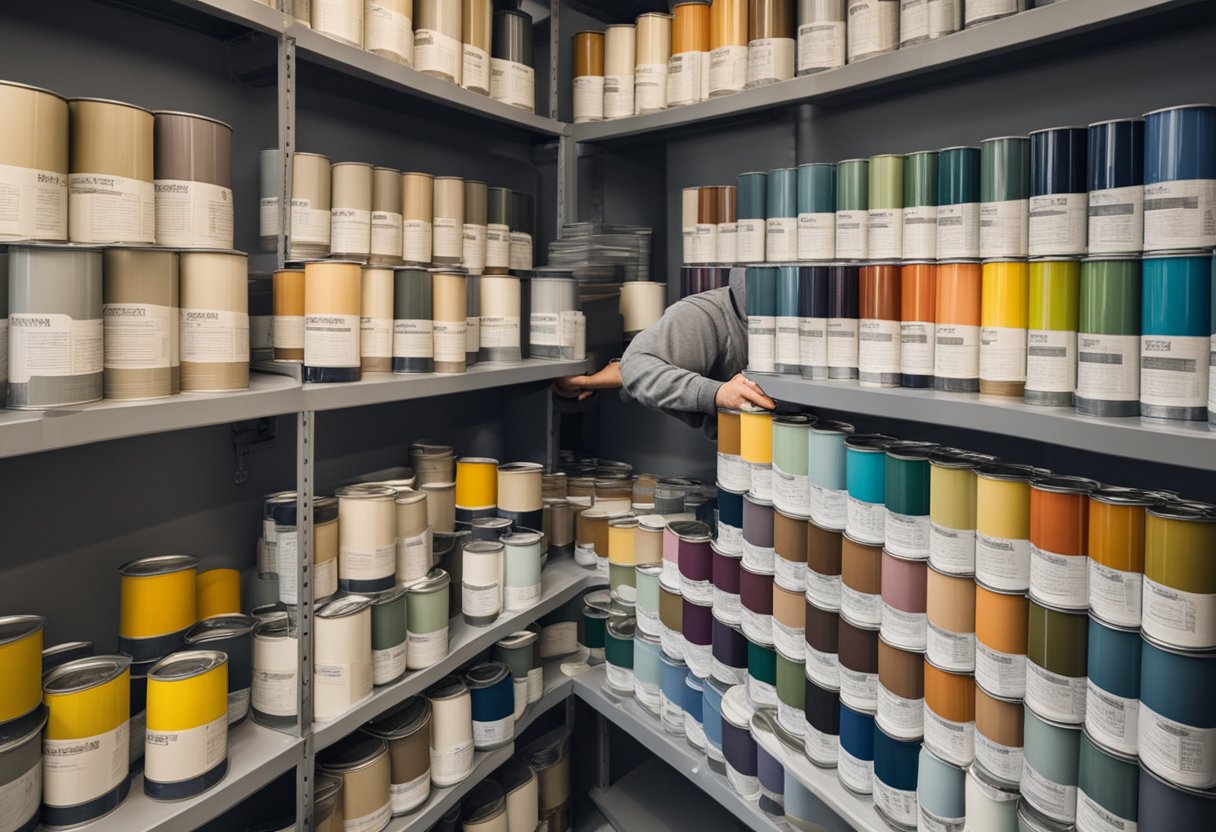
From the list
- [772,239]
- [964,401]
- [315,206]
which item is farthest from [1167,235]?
[315,206]

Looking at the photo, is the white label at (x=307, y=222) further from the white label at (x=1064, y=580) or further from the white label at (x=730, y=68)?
the white label at (x=1064, y=580)

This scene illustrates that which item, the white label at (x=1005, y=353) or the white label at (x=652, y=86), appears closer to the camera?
the white label at (x=1005, y=353)

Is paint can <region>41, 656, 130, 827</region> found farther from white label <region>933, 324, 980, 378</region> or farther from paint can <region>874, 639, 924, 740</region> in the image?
white label <region>933, 324, 980, 378</region>

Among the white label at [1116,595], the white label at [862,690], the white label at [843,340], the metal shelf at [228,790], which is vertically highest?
the white label at [843,340]

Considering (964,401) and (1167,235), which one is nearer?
(1167,235)

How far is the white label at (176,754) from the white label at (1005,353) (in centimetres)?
131

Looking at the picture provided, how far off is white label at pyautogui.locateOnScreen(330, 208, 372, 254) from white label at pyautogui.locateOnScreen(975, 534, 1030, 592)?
138 centimetres

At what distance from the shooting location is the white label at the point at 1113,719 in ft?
2.95

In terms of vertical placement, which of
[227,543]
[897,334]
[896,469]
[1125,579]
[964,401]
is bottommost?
[227,543]

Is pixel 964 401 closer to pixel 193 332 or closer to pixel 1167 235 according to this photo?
pixel 1167 235

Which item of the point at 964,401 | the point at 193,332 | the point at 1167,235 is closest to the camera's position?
the point at 1167,235

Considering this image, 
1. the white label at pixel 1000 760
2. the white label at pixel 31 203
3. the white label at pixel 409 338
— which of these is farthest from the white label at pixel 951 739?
the white label at pixel 31 203

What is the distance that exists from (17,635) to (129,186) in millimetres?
665

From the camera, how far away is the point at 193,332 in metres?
1.19
